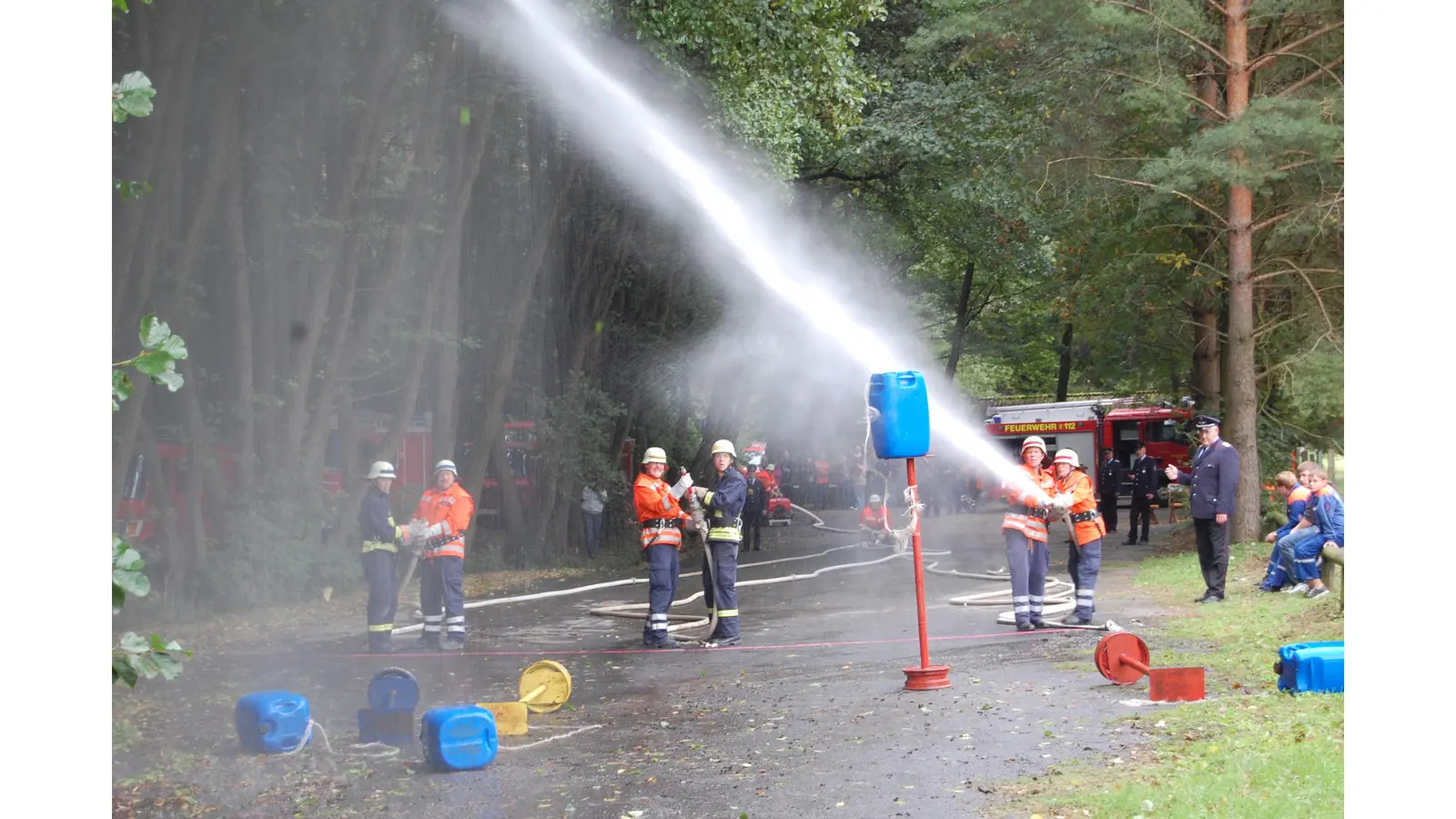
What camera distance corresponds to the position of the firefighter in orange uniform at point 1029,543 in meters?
13.9

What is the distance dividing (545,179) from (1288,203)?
11.4 metres

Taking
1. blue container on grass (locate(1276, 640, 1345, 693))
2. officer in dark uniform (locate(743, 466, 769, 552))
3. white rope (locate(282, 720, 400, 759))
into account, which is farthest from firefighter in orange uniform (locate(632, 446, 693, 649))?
officer in dark uniform (locate(743, 466, 769, 552))

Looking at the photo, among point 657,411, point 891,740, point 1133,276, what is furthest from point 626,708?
point 657,411

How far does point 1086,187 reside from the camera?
22484 millimetres

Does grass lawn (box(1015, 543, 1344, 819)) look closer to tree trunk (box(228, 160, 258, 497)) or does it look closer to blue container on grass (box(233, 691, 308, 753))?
blue container on grass (box(233, 691, 308, 753))

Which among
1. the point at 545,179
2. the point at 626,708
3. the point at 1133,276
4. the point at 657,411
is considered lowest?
the point at 626,708

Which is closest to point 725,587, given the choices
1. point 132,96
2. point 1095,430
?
point 132,96

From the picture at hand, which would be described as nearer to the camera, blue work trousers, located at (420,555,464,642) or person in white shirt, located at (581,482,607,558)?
blue work trousers, located at (420,555,464,642)

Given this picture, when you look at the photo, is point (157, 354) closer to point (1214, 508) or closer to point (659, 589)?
point (659, 589)

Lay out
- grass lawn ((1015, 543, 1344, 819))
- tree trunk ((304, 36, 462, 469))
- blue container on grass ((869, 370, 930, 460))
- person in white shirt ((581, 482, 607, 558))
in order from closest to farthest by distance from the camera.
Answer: grass lawn ((1015, 543, 1344, 819))
blue container on grass ((869, 370, 930, 460))
tree trunk ((304, 36, 462, 469))
person in white shirt ((581, 482, 607, 558))

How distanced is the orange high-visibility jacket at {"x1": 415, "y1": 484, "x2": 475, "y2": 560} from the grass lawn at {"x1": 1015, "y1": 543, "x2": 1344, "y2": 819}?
6.38 m

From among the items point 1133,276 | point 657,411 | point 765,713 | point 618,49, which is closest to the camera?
point 765,713

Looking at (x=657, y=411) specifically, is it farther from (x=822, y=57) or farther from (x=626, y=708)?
(x=626, y=708)

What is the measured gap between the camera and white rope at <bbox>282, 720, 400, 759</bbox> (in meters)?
8.77
